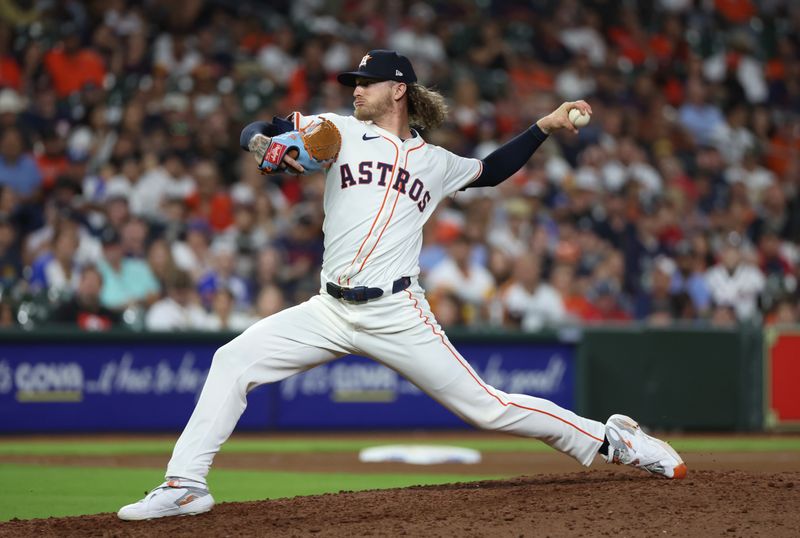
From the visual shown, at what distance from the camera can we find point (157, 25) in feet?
47.9

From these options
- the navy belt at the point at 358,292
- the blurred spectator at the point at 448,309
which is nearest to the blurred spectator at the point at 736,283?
the blurred spectator at the point at 448,309

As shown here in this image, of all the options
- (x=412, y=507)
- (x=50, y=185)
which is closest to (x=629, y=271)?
(x=50, y=185)

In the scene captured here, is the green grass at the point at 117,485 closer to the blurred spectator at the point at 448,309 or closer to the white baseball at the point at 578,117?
the white baseball at the point at 578,117

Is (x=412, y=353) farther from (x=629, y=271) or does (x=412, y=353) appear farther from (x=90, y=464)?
(x=629, y=271)

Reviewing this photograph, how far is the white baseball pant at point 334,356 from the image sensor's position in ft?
17.8

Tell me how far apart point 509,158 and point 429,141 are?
27.2 ft

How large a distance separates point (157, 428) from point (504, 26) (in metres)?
8.62

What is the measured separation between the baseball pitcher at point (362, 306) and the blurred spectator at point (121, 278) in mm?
6522

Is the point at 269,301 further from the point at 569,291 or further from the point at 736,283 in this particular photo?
the point at 736,283

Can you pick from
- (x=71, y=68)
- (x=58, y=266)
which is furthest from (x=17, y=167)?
(x=71, y=68)

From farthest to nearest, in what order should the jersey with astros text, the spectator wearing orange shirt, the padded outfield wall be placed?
the spectator wearing orange shirt < the padded outfield wall < the jersey with astros text

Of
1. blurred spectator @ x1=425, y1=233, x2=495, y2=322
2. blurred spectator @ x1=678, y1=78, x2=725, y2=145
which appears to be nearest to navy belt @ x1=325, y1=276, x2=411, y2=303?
blurred spectator @ x1=425, y1=233, x2=495, y2=322

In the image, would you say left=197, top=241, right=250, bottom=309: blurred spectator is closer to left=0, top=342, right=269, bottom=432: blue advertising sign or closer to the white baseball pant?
left=0, top=342, right=269, bottom=432: blue advertising sign

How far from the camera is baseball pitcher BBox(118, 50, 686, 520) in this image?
5383 millimetres
